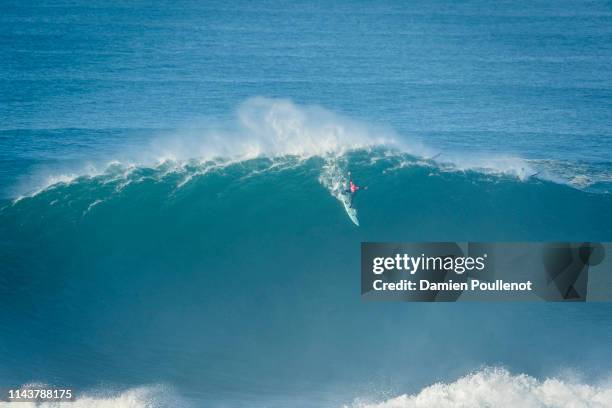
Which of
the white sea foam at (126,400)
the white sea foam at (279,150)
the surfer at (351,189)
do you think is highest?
the white sea foam at (279,150)

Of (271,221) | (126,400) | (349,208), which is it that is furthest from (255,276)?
(126,400)

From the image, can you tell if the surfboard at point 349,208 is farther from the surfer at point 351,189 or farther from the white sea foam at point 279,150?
the white sea foam at point 279,150

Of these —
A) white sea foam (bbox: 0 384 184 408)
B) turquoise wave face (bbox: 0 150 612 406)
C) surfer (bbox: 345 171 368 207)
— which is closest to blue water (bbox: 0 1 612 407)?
turquoise wave face (bbox: 0 150 612 406)

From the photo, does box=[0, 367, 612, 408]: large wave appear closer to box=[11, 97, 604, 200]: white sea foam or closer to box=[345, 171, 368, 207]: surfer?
box=[345, 171, 368, 207]: surfer

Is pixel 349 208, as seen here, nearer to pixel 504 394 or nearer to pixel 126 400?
pixel 504 394

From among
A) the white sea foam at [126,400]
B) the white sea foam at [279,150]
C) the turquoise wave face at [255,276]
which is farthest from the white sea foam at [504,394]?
the white sea foam at [279,150]

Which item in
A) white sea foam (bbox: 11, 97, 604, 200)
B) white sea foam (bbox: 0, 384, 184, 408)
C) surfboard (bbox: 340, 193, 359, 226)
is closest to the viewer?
white sea foam (bbox: 0, 384, 184, 408)
